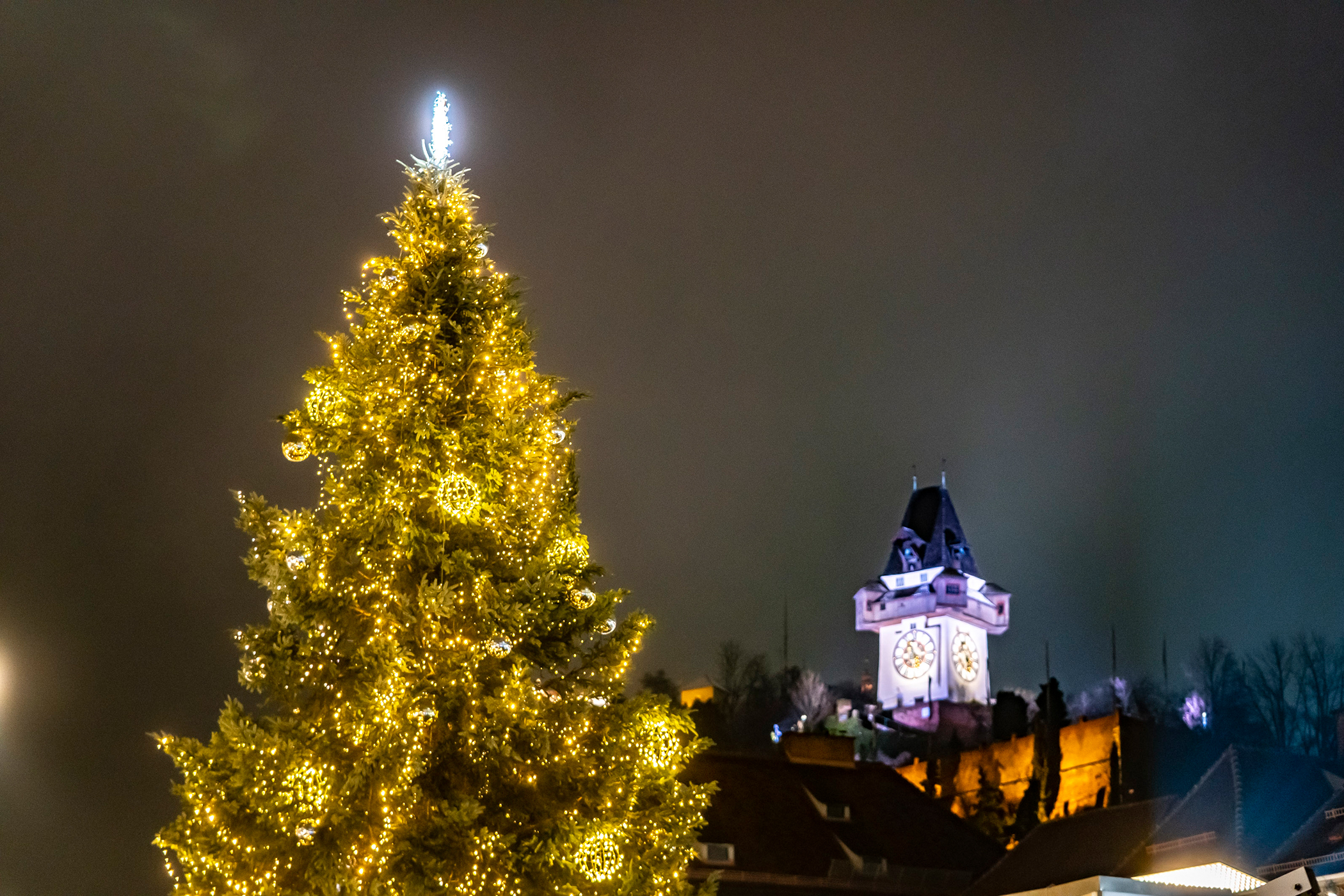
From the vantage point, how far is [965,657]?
357 ft

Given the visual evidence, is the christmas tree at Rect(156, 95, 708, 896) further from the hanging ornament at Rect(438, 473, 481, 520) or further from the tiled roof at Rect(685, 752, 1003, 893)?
the tiled roof at Rect(685, 752, 1003, 893)

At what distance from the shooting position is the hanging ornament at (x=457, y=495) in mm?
10867

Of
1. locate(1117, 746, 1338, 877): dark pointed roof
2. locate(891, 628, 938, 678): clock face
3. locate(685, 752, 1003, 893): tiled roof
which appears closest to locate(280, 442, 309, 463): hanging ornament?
locate(685, 752, 1003, 893): tiled roof

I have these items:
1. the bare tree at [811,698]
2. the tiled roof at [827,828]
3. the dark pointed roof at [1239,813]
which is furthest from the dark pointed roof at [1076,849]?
the bare tree at [811,698]

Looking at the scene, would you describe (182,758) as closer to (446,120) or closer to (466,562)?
(466,562)

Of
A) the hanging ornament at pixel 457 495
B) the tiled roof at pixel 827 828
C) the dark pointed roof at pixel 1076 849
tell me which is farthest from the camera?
the tiled roof at pixel 827 828

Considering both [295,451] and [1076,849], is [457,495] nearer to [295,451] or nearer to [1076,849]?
[295,451]

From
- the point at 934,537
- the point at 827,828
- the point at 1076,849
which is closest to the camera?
the point at 1076,849

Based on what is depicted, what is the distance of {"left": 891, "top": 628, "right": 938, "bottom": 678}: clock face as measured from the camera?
108062mm

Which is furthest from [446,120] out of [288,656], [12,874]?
[12,874]

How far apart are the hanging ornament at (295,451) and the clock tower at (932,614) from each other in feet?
313

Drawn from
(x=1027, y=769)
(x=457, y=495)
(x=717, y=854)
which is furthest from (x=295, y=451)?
(x=1027, y=769)

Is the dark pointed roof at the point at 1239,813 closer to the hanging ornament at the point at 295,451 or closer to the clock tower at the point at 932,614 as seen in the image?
the hanging ornament at the point at 295,451

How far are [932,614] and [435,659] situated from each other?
336 ft
